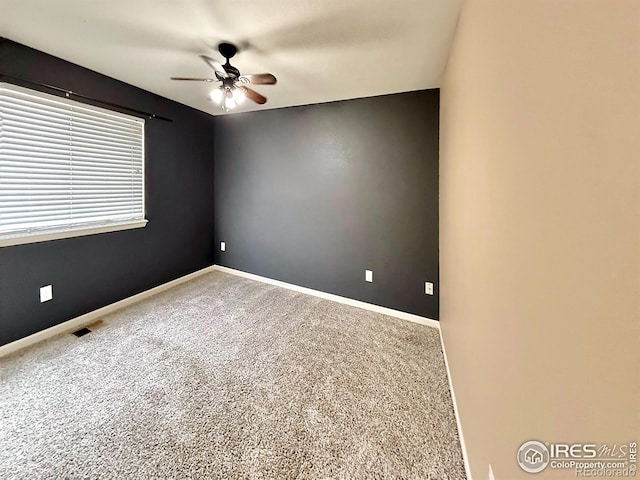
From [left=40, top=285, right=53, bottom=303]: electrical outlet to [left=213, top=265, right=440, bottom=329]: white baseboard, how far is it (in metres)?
2.07

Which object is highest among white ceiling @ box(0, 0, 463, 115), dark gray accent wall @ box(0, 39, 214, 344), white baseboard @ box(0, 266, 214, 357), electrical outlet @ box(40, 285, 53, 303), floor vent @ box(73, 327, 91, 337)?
white ceiling @ box(0, 0, 463, 115)

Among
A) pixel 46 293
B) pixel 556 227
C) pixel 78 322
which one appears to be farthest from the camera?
pixel 78 322

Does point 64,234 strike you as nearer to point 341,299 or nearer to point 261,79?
point 261,79

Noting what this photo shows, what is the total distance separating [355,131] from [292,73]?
0.94m

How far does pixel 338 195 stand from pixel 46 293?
307 centimetres

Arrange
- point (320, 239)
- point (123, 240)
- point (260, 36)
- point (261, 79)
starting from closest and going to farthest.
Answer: point (260, 36) < point (261, 79) < point (123, 240) < point (320, 239)

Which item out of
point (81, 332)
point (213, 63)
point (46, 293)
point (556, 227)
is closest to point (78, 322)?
point (81, 332)

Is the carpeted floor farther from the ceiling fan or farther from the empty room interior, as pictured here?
the ceiling fan

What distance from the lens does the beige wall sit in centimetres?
38

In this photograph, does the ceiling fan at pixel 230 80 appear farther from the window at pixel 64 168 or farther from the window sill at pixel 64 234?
the window sill at pixel 64 234

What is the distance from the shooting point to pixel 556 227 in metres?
0.56

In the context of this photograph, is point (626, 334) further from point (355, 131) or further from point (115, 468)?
point (355, 131)

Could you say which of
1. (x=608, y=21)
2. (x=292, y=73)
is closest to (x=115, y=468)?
(x=608, y=21)

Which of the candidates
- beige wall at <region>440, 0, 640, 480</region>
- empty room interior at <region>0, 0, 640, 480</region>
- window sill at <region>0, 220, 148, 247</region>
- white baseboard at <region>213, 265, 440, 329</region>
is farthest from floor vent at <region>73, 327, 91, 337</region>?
beige wall at <region>440, 0, 640, 480</region>
